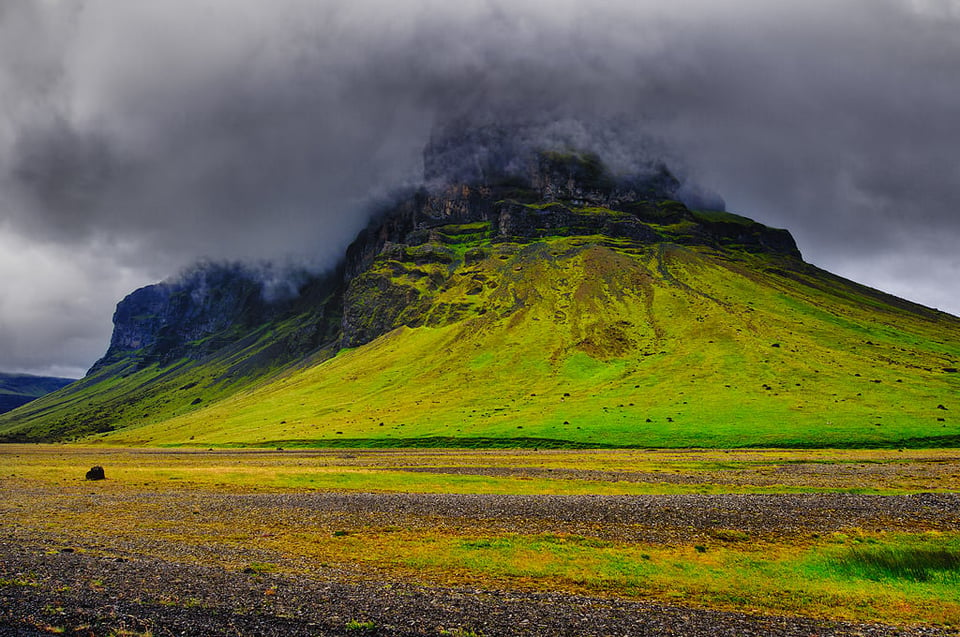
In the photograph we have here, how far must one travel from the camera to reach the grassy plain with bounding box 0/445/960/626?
2152 cm

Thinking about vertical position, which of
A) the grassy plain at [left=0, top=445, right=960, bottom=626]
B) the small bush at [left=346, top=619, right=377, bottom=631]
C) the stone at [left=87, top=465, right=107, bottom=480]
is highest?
the small bush at [left=346, top=619, right=377, bottom=631]

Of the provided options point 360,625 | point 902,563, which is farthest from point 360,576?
point 902,563

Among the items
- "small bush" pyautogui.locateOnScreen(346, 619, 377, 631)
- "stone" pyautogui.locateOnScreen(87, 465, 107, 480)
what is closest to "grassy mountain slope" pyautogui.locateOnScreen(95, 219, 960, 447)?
"stone" pyautogui.locateOnScreen(87, 465, 107, 480)

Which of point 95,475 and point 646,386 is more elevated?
point 646,386

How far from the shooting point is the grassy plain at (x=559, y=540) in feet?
70.6

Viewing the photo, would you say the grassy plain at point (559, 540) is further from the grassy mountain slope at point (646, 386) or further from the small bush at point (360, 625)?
the grassy mountain slope at point (646, 386)

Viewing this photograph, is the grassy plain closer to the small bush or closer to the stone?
the stone

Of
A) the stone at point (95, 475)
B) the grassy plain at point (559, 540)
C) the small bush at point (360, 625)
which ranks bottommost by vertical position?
the stone at point (95, 475)

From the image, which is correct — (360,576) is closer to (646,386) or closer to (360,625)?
(360,625)

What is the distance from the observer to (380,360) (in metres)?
196

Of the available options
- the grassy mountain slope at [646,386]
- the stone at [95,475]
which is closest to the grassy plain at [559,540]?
the stone at [95,475]

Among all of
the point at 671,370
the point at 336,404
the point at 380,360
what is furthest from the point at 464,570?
the point at 380,360

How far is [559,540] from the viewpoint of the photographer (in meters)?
29.2

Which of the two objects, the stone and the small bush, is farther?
the stone
